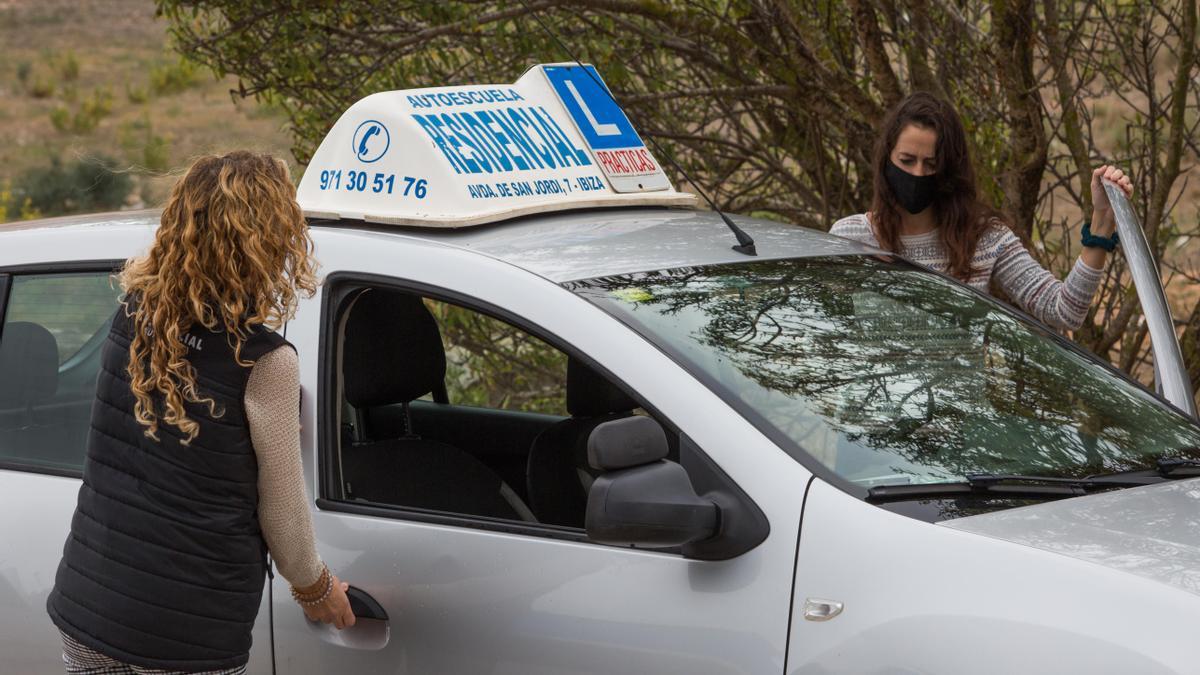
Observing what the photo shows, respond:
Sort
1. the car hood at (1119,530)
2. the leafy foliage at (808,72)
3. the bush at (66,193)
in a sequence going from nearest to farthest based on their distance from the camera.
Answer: the car hood at (1119,530), the leafy foliage at (808,72), the bush at (66,193)

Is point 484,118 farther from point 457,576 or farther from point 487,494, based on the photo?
point 457,576

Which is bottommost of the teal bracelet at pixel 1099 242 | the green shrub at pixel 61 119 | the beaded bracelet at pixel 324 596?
the green shrub at pixel 61 119

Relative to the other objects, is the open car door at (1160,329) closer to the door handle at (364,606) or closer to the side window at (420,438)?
the side window at (420,438)

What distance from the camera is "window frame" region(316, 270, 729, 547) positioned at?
2.68m

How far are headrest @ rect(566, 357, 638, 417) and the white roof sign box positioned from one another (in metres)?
0.40

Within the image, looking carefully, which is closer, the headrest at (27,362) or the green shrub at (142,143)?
the headrest at (27,362)

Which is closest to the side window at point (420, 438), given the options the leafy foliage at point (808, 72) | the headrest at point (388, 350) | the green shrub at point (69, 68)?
the headrest at point (388, 350)

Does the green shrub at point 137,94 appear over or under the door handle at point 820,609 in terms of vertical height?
under

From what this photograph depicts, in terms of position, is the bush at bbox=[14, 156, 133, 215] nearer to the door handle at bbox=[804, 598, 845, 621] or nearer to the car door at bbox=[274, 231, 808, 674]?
the car door at bbox=[274, 231, 808, 674]

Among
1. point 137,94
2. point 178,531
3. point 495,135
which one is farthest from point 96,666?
point 137,94

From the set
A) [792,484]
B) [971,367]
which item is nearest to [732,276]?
[971,367]

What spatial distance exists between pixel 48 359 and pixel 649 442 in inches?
65.1

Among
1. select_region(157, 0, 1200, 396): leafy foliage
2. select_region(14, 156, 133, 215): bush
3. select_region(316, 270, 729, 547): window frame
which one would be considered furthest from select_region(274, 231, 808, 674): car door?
select_region(14, 156, 133, 215): bush

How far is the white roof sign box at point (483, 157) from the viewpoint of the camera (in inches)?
127
